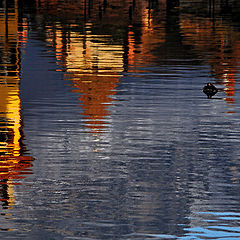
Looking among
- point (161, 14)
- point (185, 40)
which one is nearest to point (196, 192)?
point (185, 40)

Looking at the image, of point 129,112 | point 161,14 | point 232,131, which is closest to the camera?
point 232,131

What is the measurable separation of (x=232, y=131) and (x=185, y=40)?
25975mm

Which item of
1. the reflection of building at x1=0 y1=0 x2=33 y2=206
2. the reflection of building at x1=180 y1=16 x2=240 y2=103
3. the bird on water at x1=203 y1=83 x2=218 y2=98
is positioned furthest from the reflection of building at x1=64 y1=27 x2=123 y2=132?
the reflection of building at x1=180 y1=16 x2=240 y2=103

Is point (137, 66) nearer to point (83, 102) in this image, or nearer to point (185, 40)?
point (83, 102)

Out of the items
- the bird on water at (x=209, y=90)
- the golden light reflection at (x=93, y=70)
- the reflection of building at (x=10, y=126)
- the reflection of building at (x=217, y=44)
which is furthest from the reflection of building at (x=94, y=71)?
the reflection of building at (x=217, y=44)

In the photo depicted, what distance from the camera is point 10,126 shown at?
76.2 ft

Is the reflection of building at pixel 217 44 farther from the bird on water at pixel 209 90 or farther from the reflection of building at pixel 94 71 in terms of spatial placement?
the reflection of building at pixel 94 71

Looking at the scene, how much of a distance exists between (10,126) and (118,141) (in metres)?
3.42

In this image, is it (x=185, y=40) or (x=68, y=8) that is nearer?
(x=185, y=40)

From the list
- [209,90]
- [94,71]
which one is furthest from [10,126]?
[94,71]

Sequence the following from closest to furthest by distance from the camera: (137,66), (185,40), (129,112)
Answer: (129,112) < (137,66) < (185,40)

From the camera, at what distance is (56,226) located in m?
14.4

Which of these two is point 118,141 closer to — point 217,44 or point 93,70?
point 93,70

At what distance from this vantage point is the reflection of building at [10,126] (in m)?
17.6
